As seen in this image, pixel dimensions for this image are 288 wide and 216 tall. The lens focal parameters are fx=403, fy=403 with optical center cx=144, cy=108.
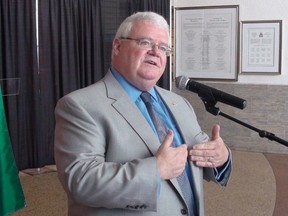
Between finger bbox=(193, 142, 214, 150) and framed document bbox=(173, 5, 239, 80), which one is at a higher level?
framed document bbox=(173, 5, 239, 80)

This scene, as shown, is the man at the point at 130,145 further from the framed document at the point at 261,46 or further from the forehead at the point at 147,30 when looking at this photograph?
the framed document at the point at 261,46

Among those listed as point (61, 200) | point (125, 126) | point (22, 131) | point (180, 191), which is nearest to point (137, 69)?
point (125, 126)

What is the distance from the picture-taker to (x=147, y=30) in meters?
1.34

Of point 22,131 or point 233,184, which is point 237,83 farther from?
point 22,131

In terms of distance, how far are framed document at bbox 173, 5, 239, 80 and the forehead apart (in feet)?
14.0

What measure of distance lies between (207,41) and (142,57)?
437 centimetres

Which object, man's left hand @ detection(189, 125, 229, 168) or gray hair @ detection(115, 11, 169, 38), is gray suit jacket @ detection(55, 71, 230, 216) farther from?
gray hair @ detection(115, 11, 169, 38)

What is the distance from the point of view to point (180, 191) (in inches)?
52.3

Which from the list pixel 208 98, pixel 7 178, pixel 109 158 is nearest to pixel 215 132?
pixel 208 98

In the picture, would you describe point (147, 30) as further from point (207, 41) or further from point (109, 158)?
point (207, 41)

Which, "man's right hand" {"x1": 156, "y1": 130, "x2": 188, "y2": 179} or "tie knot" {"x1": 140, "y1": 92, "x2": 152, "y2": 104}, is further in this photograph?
"tie knot" {"x1": 140, "y1": 92, "x2": 152, "y2": 104}

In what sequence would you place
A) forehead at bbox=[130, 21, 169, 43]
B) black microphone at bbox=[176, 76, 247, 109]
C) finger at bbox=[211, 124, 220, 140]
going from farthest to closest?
black microphone at bbox=[176, 76, 247, 109] < finger at bbox=[211, 124, 220, 140] < forehead at bbox=[130, 21, 169, 43]

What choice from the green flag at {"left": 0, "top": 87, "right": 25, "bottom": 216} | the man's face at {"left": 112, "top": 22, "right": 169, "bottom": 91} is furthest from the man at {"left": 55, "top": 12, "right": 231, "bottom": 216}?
the green flag at {"left": 0, "top": 87, "right": 25, "bottom": 216}

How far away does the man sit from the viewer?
115cm
